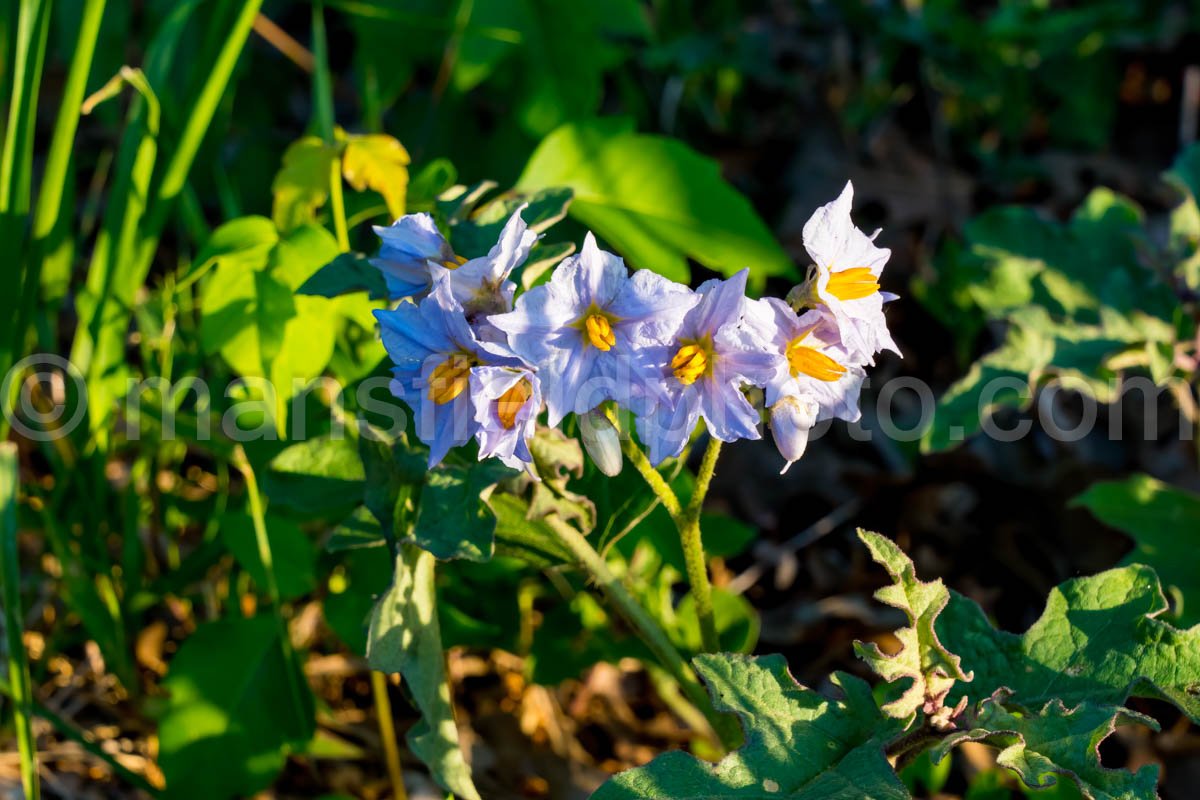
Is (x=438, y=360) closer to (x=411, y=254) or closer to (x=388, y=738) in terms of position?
(x=411, y=254)

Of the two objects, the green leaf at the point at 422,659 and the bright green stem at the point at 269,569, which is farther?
the bright green stem at the point at 269,569

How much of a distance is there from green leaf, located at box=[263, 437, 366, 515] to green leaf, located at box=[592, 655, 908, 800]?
1.79ft

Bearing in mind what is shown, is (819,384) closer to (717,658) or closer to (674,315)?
(674,315)

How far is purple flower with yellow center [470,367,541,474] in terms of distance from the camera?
112 centimetres

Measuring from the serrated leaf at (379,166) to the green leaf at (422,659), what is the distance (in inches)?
20.1

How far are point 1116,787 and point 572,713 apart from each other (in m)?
1.19

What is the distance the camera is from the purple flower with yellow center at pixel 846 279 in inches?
46.5

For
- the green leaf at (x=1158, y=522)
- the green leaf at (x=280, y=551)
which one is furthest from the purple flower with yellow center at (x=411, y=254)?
the green leaf at (x=1158, y=522)

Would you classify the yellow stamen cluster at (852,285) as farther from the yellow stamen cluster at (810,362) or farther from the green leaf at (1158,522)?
the green leaf at (1158,522)

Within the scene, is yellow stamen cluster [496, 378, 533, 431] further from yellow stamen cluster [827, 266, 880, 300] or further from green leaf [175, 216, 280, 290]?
green leaf [175, 216, 280, 290]

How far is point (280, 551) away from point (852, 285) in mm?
1062

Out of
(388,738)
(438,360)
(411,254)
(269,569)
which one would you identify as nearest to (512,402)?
(438,360)

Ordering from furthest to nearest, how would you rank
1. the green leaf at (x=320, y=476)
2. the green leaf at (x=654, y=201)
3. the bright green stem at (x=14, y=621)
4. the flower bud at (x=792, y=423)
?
the green leaf at (x=654, y=201), the bright green stem at (x=14, y=621), the green leaf at (x=320, y=476), the flower bud at (x=792, y=423)

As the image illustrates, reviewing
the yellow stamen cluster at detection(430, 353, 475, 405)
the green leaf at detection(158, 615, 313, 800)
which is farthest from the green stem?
the yellow stamen cluster at detection(430, 353, 475, 405)
